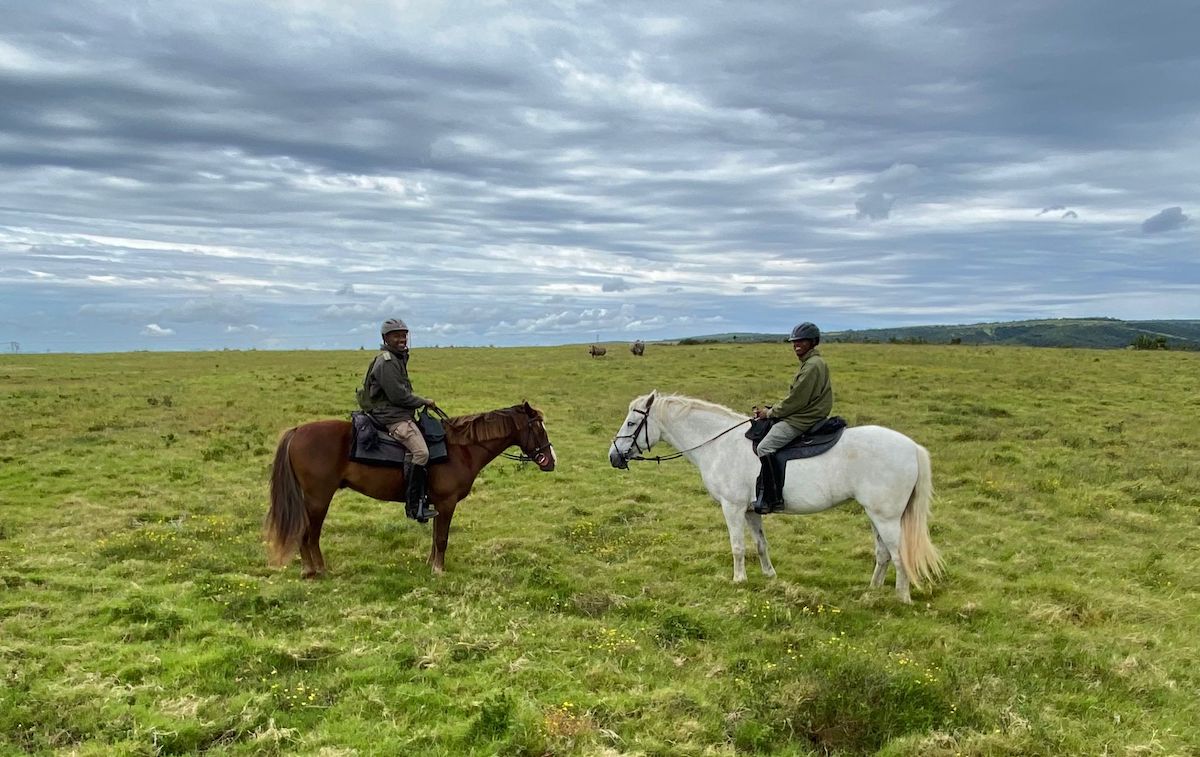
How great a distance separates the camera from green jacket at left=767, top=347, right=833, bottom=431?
894 centimetres

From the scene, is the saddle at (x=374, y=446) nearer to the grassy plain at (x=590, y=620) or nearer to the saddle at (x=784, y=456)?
the grassy plain at (x=590, y=620)

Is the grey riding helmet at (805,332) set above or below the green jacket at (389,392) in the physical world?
above

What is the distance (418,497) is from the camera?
32.2 ft

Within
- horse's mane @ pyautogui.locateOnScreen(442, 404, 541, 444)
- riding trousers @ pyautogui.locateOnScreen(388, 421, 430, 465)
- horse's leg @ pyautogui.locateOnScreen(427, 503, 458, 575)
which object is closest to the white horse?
horse's mane @ pyautogui.locateOnScreen(442, 404, 541, 444)

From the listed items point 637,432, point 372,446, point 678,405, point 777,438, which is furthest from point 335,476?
point 777,438

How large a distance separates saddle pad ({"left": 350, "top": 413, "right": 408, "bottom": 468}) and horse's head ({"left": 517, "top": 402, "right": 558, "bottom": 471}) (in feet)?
5.86

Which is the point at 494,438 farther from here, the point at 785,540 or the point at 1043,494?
the point at 1043,494

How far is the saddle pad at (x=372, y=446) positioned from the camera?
9.56 metres

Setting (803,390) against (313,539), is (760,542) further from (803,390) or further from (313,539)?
(313,539)

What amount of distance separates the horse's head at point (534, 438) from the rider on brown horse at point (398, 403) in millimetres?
1465

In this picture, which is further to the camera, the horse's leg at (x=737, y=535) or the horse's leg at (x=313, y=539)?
the horse's leg at (x=313, y=539)

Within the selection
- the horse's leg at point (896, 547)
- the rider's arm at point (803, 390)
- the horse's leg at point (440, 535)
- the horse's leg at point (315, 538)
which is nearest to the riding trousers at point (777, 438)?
the rider's arm at point (803, 390)

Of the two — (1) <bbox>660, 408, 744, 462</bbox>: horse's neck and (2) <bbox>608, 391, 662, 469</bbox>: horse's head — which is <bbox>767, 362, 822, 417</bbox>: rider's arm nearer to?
(1) <bbox>660, 408, 744, 462</bbox>: horse's neck

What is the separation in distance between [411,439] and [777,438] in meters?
5.11
